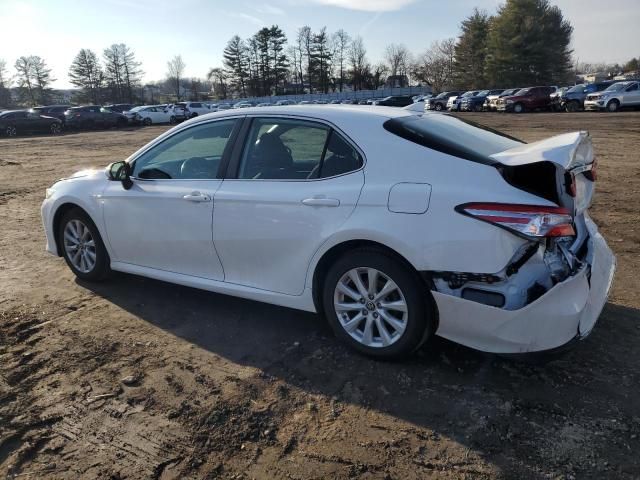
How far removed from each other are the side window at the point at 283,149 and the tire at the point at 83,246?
1.90 meters

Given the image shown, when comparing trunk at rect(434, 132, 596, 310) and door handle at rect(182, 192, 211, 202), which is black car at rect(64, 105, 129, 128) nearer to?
door handle at rect(182, 192, 211, 202)

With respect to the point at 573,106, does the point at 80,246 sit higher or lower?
lower

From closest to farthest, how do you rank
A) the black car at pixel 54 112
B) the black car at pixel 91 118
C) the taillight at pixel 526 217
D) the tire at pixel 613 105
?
1. the taillight at pixel 526 217
2. the tire at pixel 613 105
3. the black car at pixel 91 118
4. the black car at pixel 54 112

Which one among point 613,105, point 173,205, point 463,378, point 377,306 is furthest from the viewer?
point 613,105

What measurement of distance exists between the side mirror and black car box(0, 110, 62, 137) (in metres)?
34.4

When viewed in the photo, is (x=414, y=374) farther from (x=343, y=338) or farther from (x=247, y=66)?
(x=247, y=66)

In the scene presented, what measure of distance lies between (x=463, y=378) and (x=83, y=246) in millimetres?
3785

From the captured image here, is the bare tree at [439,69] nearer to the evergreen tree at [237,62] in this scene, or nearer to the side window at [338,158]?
the evergreen tree at [237,62]

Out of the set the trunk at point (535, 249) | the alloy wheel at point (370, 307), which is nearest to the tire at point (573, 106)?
the trunk at point (535, 249)

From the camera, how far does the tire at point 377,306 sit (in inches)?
127

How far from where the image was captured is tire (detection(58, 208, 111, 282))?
16.4 ft

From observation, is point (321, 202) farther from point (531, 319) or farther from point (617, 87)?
point (617, 87)

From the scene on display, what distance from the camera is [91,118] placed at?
3841cm

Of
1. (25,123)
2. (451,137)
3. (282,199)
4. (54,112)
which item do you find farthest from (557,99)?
(282,199)
